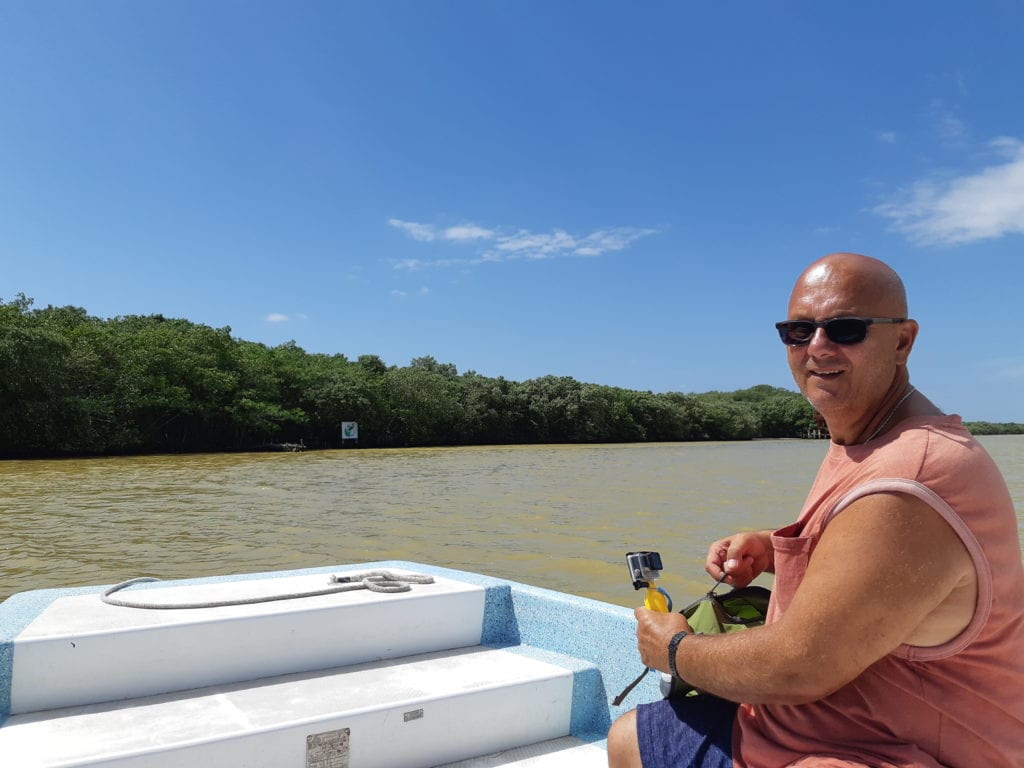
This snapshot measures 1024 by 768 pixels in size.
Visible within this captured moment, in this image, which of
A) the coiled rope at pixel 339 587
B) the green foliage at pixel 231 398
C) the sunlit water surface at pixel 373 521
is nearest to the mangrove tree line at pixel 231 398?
the green foliage at pixel 231 398

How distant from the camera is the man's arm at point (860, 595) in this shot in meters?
1.05

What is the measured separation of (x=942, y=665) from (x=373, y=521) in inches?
479

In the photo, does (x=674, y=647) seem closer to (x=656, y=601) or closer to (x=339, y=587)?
(x=656, y=601)

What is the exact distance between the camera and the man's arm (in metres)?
1.05

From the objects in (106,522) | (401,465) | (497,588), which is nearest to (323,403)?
(401,465)

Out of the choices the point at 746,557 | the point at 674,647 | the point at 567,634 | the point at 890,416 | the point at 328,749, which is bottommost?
the point at 328,749

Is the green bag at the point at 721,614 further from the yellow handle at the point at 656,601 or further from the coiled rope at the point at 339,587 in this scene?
the coiled rope at the point at 339,587

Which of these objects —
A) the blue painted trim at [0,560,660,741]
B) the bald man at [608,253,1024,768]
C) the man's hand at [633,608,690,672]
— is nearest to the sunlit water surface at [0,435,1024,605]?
the blue painted trim at [0,560,660,741]

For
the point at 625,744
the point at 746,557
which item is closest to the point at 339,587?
the point at 625,744

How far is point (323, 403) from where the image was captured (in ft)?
144

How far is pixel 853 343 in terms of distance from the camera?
127 centimetres

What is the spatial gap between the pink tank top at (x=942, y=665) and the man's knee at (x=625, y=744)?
0.34 meters

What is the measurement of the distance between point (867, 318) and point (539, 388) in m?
56.2

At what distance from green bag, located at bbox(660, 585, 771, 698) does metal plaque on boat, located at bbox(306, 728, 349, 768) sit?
1.09 metres
